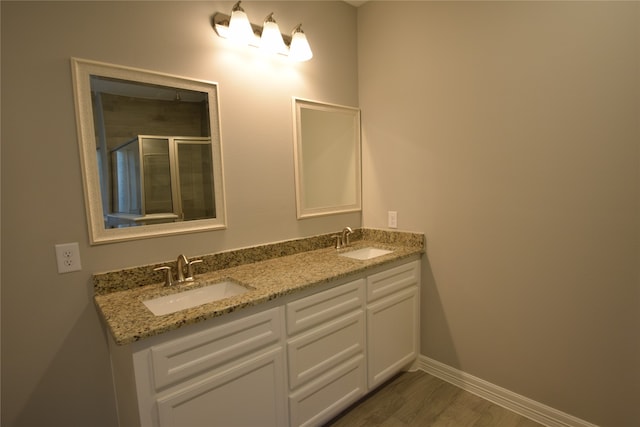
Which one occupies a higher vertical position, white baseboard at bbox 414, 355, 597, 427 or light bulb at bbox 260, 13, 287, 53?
light bulb at bbox 260, 13, 287, 53

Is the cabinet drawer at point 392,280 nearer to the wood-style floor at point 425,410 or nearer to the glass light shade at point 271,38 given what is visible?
the wood-style floor at point 425,410

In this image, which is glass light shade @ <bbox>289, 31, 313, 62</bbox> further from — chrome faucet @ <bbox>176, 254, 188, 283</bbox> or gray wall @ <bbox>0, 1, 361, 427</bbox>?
chrome faucet @ <bbox>176, 254, 188, 283</bbox>

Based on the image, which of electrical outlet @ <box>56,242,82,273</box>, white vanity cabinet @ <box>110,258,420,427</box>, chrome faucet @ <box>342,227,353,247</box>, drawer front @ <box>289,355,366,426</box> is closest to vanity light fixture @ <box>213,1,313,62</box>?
chrome faucet @ <box>342,227,353,247</box>

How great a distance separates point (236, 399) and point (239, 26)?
1.76m

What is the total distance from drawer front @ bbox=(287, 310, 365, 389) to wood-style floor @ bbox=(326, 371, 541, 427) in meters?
0.38

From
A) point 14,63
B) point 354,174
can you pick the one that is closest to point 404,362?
point 354,174

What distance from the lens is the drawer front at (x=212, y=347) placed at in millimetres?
1161

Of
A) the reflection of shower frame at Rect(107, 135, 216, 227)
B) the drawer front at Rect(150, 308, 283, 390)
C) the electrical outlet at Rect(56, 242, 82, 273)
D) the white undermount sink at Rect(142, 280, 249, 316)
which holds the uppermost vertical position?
the reflection of shower frame at Rect(107, 135, 216, 227)

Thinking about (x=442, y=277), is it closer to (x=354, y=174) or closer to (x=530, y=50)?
(x=354, y=174)

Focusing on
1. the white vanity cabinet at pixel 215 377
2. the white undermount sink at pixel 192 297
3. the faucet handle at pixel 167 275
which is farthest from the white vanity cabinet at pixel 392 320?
the faucet handle at pixel 167 275

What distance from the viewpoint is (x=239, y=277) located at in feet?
5.53

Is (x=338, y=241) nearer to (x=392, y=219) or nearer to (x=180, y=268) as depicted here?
(x=392, y=219)

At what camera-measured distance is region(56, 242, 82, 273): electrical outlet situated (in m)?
1.38

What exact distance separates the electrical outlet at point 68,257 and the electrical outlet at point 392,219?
1.84 meters
